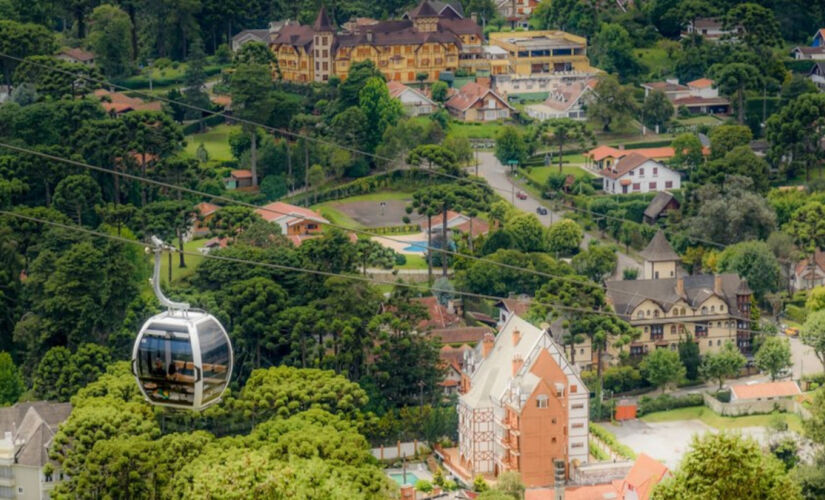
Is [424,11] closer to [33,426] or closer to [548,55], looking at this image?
[548,55]

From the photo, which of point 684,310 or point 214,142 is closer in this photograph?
point 684,310

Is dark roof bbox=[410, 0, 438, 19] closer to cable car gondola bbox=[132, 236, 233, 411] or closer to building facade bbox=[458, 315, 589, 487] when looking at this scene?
building facade bbox=[458, 315, 589, 487]

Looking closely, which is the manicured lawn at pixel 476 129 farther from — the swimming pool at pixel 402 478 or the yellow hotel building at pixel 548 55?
the swimming pool at pixel 402 478

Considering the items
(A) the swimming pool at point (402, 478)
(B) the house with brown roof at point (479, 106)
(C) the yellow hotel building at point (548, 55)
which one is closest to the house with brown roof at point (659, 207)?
(B) the house with brown roof at point (479, 106)

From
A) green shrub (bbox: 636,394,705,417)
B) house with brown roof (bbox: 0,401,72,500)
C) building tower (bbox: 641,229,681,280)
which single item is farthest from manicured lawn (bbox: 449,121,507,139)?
house with brown roof (bbox: 0,401,72,500)

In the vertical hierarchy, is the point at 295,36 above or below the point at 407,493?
above

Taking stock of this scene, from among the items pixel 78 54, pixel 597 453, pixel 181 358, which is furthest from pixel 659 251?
pixel 181 358
